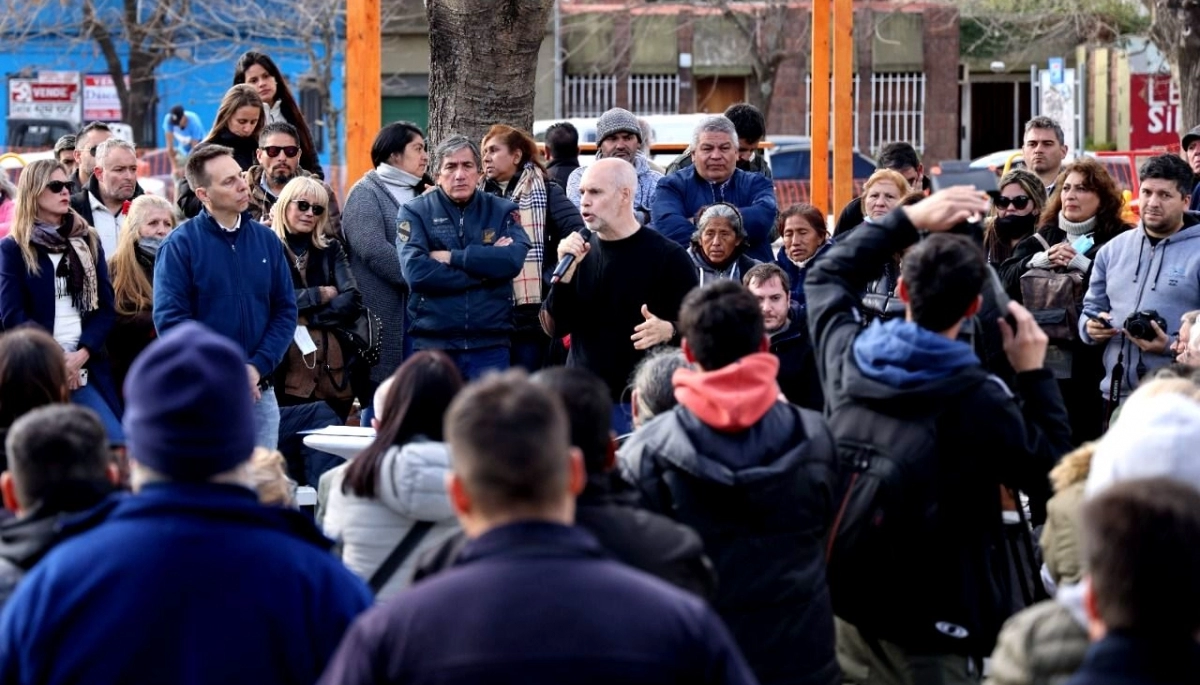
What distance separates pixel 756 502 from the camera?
4258mm

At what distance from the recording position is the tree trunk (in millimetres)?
10219

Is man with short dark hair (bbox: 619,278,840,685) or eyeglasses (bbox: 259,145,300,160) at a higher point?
eyeglasses (bbox: 259,145,300,160)

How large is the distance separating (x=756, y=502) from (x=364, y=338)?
434 centimetres

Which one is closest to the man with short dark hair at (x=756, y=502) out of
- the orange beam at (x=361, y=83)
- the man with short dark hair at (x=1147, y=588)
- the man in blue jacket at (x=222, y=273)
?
the man with short dark hair at (x=1147, y=588)

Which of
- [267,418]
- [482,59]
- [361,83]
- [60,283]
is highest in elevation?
[482,59]

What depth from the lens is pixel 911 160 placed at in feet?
33.4

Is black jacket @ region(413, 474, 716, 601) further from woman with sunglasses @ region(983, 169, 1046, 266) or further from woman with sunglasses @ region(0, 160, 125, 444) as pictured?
woman with sunglasses @ region(983, 169, 1046, 266)

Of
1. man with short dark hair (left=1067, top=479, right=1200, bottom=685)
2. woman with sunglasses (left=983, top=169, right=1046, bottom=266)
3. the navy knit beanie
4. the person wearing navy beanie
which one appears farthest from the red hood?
woman with sunglasses (left=983, top=169, right=1046, bottom=266)

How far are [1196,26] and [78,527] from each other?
18.0 m

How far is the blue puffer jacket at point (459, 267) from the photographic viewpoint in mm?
7879

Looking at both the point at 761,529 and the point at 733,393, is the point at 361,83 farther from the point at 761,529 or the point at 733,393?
the point at 761,529

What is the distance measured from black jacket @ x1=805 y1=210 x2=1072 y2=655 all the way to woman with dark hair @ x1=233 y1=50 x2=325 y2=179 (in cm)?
551

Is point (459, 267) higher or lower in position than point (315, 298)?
higher

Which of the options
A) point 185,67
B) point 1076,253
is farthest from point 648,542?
point 185,67
